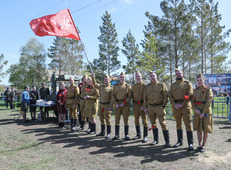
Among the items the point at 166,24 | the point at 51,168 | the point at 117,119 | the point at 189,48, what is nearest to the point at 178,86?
the point at 117,119

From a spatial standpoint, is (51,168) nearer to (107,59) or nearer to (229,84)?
(229,84)

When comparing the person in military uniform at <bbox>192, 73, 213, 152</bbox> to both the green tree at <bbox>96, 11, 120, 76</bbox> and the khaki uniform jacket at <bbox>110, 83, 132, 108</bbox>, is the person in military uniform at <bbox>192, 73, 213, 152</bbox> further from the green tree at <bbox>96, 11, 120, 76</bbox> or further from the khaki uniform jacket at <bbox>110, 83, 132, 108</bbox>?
the green tree at <bbox>96, 11, 120, 76</bbox>

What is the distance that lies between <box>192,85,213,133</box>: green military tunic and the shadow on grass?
0.69 m

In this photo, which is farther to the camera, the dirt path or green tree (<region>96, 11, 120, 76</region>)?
green tree (<region>96, 11, 120, 76</region>)

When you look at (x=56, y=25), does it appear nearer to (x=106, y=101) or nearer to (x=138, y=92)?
(x=106, y=101)

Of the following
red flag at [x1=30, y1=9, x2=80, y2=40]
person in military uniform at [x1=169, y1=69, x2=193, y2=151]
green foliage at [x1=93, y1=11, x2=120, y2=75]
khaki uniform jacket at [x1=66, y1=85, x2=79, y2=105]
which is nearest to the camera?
person in military uniform at [x1=169, y1=69, x2=193, y2=151]

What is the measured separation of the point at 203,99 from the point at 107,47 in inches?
1214

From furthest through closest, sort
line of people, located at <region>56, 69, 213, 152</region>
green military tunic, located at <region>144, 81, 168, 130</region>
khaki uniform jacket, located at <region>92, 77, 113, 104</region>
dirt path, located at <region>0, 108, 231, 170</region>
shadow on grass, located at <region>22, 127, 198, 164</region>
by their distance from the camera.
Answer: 1. khaki uniform jacket, located at <region>92, 77, 113, 104</region>
2. green military tunic, located at <region>144, 81, 168, 130</region>
3. line of people, located at <region>56, 69, 213, 152</region>
4. shadow on grass, located at <region>22, 127, 198, 164</region>
5. dirt path, located at <region>0, 108, 231, 170</region>

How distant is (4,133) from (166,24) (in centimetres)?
1821

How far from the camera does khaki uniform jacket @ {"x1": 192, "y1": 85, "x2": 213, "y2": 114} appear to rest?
4867mm

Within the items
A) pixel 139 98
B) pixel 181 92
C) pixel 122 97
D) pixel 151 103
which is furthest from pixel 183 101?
pixel 122 97

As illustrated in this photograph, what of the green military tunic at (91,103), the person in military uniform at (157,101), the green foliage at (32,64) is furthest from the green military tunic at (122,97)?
the green foliage at (32,64)

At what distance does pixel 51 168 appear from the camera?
13.6 feet

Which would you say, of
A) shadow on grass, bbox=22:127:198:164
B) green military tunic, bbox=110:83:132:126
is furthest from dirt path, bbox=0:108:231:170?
green military tunic, bbox=110:83:132:126
